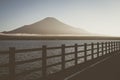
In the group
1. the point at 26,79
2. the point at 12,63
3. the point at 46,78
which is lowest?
the point at 26,79

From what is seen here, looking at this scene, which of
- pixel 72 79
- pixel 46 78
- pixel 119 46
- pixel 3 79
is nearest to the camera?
pixel 3 79

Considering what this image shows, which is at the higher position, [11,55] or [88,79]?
[11,55]

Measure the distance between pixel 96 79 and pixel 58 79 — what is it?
60.1 inches

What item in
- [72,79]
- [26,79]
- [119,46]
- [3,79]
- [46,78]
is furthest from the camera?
[119,46]

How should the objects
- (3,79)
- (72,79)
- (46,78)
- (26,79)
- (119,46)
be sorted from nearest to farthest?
(3,79)
(72,79)
(46,78)
(26,79)
(119,46)

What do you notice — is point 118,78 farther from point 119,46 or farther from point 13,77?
point 119,46

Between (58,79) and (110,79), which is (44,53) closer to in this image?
(58,79)

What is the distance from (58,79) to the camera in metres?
10.4

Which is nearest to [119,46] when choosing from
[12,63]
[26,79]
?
[26,79]

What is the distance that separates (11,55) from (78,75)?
359 centimetres

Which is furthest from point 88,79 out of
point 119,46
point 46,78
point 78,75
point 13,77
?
point 119,46

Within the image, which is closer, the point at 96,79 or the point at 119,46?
the point at 96,79

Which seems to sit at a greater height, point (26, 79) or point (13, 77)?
point (13, 77)

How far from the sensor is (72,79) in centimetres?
986
